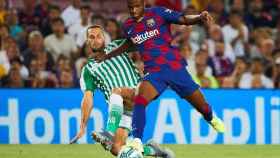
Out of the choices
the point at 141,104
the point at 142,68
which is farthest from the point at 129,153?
the point at 142,68

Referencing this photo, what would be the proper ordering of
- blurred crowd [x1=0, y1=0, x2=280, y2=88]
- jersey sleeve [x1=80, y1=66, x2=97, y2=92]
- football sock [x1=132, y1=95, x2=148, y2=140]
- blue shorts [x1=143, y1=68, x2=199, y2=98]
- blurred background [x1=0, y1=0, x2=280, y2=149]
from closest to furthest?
football sock [x1=132, y1=95, x2=148, y2=140]
blue shorts [x1=143, y1=68, x2=199, y2=98]
jersey sleeve [x1=80, y1=66, x2=97, y2=92]
blurred background [x1=0, y1=0, x2=280, y2=149]
blurred crowd [x1=0, y1=0, x2=280, y2=88]

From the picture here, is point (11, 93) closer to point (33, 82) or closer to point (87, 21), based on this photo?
point (33, 82)

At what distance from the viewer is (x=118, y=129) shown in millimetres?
11477

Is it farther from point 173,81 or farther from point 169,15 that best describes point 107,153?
point 169,15

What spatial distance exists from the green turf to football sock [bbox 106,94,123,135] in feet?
4.23

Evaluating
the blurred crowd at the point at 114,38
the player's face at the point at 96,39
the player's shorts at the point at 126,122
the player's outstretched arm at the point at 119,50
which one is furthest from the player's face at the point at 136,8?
the blurred crowd at the point at 114,38

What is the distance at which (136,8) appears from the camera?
443 inches

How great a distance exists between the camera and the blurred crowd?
17.5m

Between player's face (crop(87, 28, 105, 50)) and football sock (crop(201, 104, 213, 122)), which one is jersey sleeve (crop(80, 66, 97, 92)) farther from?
football sock (crop(201, 104, 213, 122))

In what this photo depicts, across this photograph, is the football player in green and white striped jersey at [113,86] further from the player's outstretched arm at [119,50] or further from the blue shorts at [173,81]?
the blue shorts at [173,81]

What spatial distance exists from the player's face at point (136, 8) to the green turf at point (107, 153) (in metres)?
2.15

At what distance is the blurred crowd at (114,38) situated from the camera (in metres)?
17.5

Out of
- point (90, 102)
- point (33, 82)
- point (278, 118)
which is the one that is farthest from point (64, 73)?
point (90, 102)

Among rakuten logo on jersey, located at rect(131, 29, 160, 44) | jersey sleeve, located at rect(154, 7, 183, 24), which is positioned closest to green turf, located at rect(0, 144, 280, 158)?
rakuten logo on jersey, located at rect(131, 29, 160, 44)
